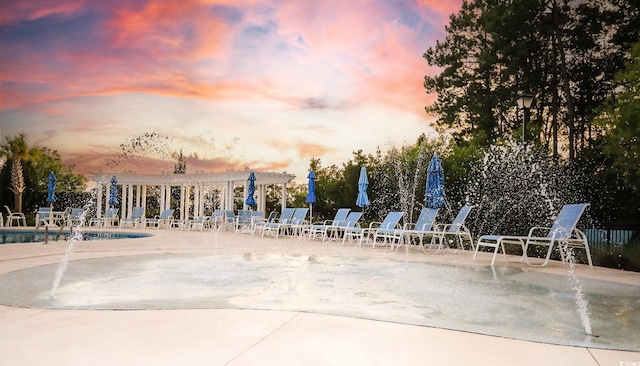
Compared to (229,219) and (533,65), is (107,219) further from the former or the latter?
(533,65)

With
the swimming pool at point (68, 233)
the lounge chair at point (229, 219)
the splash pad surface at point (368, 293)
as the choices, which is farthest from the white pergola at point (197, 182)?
the splash pad surface at point (368, 293)

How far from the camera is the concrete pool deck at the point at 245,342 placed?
2.29 meters

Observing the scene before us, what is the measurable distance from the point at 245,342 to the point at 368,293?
191 cm

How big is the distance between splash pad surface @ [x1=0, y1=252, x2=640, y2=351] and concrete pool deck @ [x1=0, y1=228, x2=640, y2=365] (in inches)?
8.7

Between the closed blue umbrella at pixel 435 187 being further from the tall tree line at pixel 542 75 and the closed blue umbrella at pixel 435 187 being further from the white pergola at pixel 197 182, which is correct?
the white pergola at pixel 197 182

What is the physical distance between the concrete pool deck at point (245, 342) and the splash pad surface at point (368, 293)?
221 millimetres

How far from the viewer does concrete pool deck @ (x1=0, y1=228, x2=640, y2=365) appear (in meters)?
2.29

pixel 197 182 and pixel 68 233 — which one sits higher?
pixel 197 182

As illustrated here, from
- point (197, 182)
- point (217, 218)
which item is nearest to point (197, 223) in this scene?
point (217, 218)

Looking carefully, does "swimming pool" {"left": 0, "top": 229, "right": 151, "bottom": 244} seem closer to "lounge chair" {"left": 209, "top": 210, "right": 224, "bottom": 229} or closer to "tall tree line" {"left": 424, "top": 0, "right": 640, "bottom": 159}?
"lounge chair" {"left": 209, "top": 210, "right": 224, "bottom": 229}

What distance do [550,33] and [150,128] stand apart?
19493 millimetres

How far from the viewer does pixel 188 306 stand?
3.54 meters

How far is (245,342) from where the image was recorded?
2566 mm

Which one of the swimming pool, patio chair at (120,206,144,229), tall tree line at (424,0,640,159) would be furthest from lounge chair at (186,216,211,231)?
tall tree line at (424,0,640,159)
